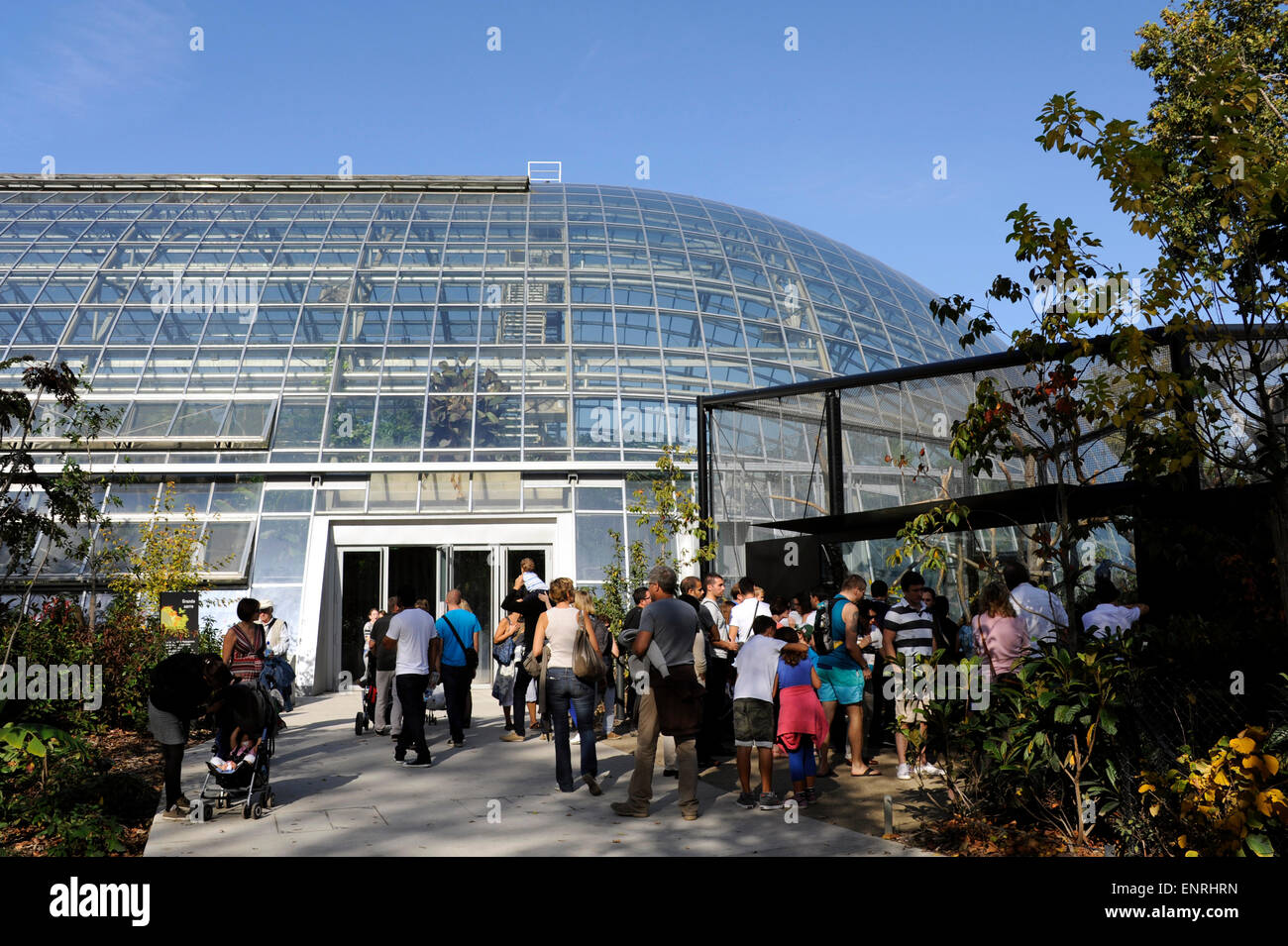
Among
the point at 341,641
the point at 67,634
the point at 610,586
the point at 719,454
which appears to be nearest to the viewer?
the point at 67,634

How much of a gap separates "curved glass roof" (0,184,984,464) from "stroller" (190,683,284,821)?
1444 centimetres

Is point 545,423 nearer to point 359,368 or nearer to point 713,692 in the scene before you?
point 359,368

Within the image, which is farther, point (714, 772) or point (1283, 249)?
point (714, 772)

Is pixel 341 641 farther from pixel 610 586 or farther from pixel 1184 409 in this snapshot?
pixel 1184 409

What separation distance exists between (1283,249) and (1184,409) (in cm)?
146

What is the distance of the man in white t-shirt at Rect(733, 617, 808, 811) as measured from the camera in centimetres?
958

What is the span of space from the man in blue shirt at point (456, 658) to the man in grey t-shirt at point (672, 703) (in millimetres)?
4134

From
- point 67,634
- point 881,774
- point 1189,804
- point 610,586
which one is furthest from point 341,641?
point 1189,804

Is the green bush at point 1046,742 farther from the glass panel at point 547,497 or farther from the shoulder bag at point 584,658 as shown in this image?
the glass panel at point 547,497

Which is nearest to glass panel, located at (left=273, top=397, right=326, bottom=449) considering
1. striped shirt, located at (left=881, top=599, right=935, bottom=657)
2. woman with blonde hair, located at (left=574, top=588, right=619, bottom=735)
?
woman with blonde hair, located at (left=574, top=588, right=619, bottom=735)

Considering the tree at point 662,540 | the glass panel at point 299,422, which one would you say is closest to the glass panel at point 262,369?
the glass panel at point 299,422

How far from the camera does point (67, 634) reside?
43.8 feet

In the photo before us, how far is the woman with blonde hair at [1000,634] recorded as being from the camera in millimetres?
9742
